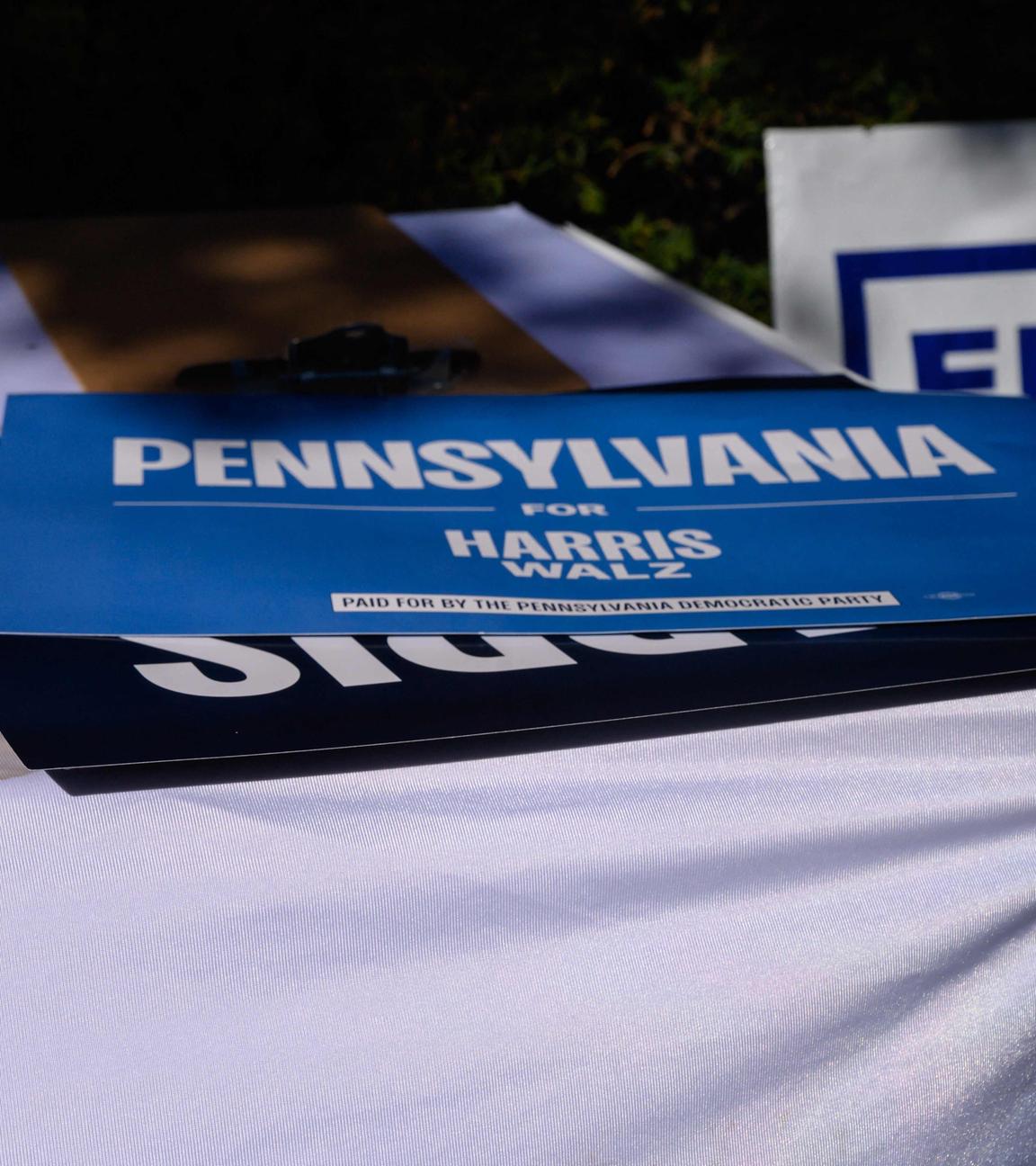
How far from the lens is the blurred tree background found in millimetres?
1878

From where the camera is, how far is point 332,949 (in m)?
0.42

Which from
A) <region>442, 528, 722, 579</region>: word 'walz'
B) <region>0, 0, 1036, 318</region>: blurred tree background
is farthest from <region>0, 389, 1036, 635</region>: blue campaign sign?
<region>0, 0, 1036, 318</region>: blurred tree background

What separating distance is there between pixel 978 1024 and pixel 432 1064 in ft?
0.74

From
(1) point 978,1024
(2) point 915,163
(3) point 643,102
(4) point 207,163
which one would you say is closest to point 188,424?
(1) point 978,1024

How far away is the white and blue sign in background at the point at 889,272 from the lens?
1183 millimetres

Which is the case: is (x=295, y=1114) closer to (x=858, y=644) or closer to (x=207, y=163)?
(x=858, y=644)

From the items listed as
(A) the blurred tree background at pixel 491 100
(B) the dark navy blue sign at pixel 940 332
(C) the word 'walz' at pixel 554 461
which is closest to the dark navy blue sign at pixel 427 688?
(C) the word 'walz' at pixel 554 461

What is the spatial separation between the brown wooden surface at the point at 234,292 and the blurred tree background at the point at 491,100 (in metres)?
0.94

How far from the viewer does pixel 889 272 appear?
121cm

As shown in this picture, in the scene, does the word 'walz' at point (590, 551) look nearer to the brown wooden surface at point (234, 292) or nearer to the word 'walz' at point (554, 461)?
the word 'walz' at point (554, 461)

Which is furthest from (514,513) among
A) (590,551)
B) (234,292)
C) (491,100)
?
(491,100)

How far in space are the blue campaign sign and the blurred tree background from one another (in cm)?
143

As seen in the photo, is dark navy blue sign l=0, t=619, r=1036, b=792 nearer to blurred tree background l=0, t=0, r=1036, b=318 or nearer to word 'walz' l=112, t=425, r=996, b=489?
word 'walz' l=112, t=425, r=996, b=489

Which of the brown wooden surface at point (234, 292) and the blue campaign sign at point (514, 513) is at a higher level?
the brown wooden surface at point (234, 292)
